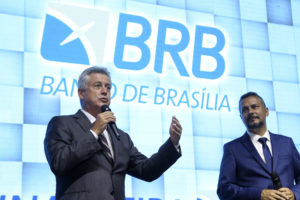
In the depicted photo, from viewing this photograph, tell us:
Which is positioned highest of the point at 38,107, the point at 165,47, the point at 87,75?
the point at 165,47

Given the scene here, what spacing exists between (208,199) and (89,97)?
2179 millimetres

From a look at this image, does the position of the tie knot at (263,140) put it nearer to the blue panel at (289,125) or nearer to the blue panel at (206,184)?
the blue panel at (206,184)

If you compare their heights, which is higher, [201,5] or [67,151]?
[201,5]

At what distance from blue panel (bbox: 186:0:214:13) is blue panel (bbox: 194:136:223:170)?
52.7 inches

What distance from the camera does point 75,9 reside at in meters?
4.65

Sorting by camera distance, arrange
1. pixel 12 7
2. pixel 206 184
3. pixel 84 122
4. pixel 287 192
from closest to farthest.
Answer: pixel 84 122 → pixel 287 192 → pixel 12 7 → pixel 206 184

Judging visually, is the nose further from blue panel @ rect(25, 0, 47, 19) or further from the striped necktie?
blue panel @ rect(25, 0, 47, 19)

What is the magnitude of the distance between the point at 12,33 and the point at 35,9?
31 centimetres

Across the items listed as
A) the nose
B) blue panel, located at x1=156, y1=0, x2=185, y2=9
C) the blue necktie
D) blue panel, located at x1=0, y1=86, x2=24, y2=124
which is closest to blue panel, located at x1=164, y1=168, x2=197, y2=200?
the blue necktie

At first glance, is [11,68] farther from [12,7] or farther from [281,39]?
[281,39]

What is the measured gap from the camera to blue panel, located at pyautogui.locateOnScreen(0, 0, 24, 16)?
14.4ft

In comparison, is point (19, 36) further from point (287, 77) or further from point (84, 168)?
point (287, 77)

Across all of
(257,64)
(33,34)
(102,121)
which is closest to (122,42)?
(33,34)

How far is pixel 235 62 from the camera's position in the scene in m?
5.18
